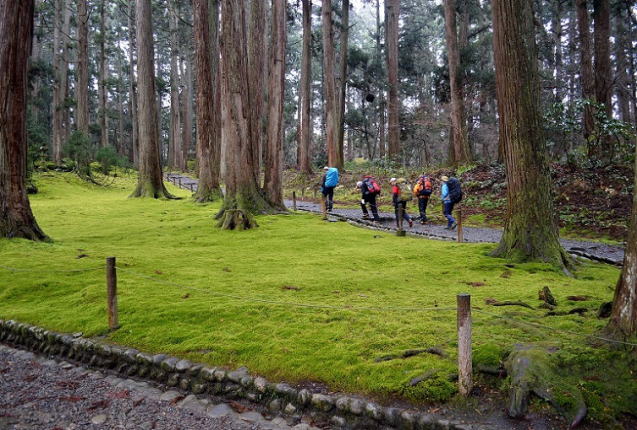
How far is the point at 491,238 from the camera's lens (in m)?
10.9

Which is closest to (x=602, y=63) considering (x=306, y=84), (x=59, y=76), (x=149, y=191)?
(x=306, y=84)

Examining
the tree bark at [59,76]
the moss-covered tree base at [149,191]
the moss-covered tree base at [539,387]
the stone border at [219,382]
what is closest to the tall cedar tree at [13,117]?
the stone border at [219,382]

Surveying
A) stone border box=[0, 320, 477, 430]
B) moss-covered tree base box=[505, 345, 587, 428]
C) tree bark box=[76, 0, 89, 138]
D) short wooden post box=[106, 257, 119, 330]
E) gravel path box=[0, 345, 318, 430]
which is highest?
tree bark box=[76, 0, 89, 138]

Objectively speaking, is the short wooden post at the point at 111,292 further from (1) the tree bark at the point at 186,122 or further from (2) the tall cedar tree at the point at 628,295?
(1) the tree bark at the point at 186,122

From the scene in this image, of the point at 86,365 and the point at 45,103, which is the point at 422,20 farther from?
the point at 86,365

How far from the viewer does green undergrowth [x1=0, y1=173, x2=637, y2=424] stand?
3.86 meters

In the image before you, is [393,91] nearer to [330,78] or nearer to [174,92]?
[330,78]

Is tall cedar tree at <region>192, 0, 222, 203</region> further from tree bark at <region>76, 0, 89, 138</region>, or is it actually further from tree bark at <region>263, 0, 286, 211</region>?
tree bark at <region>76, 0, 89, 138</region>

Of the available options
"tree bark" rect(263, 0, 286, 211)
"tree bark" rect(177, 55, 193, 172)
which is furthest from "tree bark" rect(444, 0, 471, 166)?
"tree bark" rect(177, 55, 193, 172)

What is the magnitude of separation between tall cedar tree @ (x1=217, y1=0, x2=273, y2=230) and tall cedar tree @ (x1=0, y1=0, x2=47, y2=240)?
4.27 metres

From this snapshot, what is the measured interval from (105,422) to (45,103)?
163ft

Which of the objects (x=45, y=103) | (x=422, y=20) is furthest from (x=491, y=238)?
(x=45, y=103)

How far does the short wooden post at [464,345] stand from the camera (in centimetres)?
329

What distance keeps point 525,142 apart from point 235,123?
729cm
